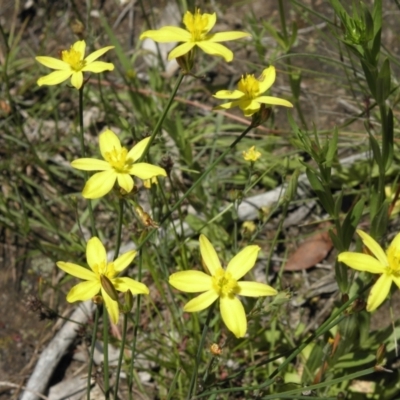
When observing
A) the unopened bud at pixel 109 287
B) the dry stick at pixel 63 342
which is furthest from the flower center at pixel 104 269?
the dry stick at pixel 63 342

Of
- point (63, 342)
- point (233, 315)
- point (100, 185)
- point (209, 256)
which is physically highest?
point (100, 185)

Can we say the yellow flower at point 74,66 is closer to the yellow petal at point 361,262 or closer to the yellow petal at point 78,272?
the yellow petal at point 78,272

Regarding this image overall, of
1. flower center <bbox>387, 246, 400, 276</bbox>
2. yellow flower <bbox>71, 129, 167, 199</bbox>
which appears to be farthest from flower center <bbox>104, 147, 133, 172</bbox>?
flower center <bbox>387, 246, 400, 276</bbox>

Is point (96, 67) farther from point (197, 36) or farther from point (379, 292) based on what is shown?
point (379, 292)

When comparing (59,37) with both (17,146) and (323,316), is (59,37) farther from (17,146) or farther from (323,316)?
(323,316)

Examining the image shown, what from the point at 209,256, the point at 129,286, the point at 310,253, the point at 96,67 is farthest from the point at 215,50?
the point at 310,253

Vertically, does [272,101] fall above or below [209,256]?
above

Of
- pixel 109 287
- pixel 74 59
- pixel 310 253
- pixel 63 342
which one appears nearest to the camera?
pixel 109 287
